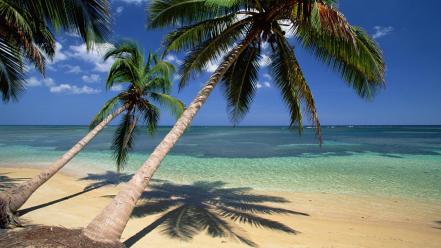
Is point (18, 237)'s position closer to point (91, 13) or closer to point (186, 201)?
point (91, 13)

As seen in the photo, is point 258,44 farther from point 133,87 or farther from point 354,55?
point 133,87

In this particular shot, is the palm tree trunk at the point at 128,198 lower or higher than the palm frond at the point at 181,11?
lower

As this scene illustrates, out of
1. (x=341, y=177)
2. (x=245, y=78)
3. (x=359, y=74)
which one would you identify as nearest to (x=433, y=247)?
(x=359, y=74)

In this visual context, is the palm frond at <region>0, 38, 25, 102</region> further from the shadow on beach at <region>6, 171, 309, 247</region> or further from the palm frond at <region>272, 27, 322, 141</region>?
the palm frond at <region>272, 27, 322, 141</region>

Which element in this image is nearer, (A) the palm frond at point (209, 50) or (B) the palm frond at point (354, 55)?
(B) the palm frond at point (354, 55)

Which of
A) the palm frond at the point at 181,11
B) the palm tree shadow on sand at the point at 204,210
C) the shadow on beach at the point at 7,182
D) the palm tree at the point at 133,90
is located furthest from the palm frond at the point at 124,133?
the palm frond at the point at 181,11

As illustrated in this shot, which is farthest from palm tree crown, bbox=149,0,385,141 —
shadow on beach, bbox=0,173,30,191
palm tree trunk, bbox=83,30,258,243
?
shadow on beach, bbox=0,173,30,191

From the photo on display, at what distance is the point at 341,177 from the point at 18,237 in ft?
46.4

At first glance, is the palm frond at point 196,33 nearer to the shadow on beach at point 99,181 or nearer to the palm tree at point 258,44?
the palm tree at point 258,44

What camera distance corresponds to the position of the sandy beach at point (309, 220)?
20.5ft

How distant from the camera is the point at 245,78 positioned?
28.8 feet

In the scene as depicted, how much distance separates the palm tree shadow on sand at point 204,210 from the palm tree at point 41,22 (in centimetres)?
396

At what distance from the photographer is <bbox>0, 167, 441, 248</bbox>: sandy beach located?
6234 mm

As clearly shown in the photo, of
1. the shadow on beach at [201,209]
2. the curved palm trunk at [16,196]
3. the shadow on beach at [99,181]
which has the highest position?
the curved palm trunk at [16,196]
